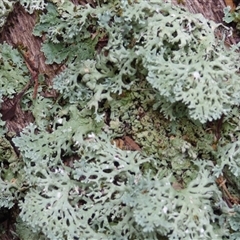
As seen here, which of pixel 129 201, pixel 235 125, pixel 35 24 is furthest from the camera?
pixel 35 24

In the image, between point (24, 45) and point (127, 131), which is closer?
point (127, 131)

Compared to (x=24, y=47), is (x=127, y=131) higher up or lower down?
lower down

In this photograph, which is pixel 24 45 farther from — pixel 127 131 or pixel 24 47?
pixel 127 131

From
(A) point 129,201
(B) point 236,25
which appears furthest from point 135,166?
(B) point 236,25

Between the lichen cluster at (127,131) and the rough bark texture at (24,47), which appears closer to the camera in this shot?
the lichen cluster at (127,131)

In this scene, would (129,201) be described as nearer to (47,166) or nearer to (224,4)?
(47,166)

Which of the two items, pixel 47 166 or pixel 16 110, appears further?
pixel 16 110

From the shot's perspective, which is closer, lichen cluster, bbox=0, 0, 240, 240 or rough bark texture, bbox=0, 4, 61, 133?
lichen cluster, bbox=0, 0, 240, 240

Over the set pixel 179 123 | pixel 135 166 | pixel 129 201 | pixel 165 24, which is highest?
pixel 165 24

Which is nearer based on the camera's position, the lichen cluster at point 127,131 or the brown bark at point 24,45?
the lichen cluster at point 127,131

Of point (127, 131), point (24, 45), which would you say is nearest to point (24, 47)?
point (24, 45)

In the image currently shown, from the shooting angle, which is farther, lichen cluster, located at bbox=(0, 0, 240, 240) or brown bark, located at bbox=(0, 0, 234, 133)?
brown bark, located at bbox=(0, 0, 234, 133)
